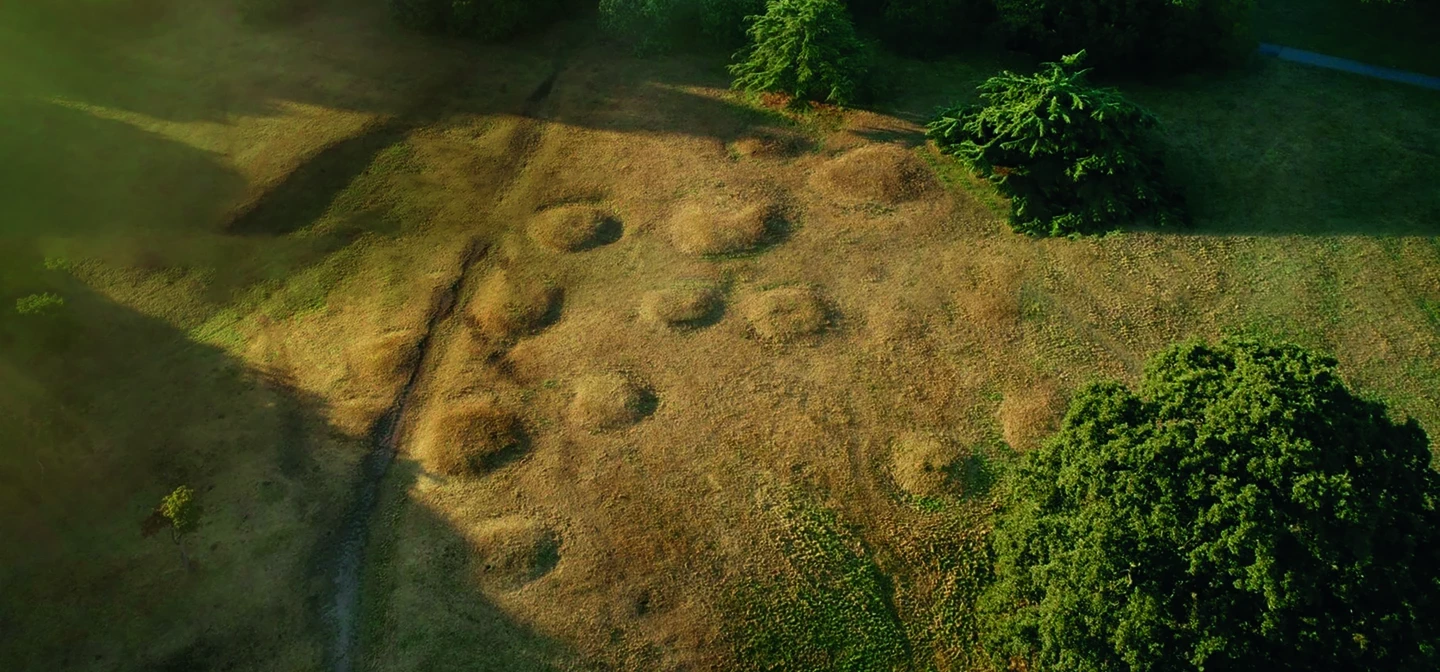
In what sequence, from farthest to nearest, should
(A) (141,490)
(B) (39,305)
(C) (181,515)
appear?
(B) (39,305) < (A) (141,490) < (C) (181,515)

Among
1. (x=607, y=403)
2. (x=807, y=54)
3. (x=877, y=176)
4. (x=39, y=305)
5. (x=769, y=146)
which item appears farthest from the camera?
(x=769, y=146)

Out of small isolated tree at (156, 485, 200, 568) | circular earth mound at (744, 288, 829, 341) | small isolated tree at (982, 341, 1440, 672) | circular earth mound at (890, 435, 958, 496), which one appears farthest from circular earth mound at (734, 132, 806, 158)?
small isolated tree at (156, 485, 200, 568)

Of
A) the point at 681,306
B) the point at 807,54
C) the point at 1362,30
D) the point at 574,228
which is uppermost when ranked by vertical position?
the point at 807,54

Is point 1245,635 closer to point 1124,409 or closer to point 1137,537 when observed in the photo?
point 1137,537

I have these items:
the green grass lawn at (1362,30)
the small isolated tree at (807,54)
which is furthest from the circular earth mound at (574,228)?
the green grass lawn at (1362,30)

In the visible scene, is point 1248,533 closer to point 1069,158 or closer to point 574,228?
point 1069,158

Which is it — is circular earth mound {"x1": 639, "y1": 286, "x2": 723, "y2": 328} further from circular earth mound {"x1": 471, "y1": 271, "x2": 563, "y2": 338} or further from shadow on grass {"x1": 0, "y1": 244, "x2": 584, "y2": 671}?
shadow on grass {"x1": 0, "y1": 244, "x2": 584, "y2": 671}

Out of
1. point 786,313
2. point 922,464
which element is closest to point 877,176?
point 786,313
